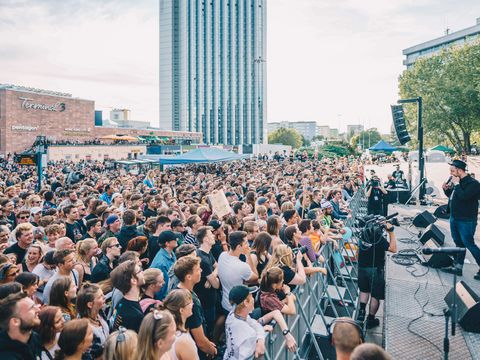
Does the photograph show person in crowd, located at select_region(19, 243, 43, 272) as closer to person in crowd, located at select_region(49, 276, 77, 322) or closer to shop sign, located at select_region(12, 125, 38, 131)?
person in crowd, located at select_region(49, 276, 77, 322)

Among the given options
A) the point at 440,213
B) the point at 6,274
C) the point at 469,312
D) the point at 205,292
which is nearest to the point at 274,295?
the point at 205,292

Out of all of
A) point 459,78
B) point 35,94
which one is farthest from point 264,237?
point 35,94

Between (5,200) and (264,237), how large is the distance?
6643 mm

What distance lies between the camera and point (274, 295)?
383cm

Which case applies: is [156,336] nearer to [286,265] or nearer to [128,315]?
[128,315]

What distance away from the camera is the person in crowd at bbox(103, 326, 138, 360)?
8.00 ft

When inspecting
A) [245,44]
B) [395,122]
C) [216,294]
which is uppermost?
[245,44]

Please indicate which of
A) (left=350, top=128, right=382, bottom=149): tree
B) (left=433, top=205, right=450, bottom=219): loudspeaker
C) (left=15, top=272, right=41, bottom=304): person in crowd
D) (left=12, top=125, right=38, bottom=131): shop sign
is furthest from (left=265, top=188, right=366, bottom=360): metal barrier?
(left=350, top=128, right=382, bottom=149): tree

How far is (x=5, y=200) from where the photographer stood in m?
7.98

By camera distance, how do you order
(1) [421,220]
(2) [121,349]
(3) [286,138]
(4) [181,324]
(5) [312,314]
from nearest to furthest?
1. (2) [121,349]
2. (4) [181,324]
3. (5) [312,314]
4. (1) [421,220]
5. (3) [286,138]

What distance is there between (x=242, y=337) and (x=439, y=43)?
370ft

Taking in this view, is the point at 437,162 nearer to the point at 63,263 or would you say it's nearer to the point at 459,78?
the point at 459,78

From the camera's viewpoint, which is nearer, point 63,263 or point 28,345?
point 28,345

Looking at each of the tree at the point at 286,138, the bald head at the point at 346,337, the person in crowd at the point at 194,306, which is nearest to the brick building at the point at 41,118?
the person in crowd at the point at 194,306
